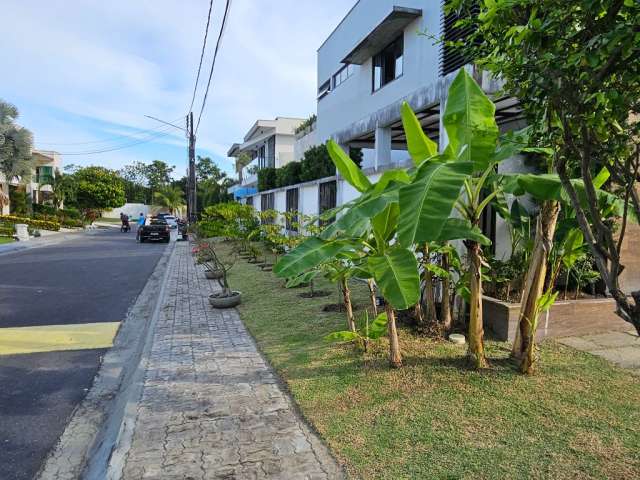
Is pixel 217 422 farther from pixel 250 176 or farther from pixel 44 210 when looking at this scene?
pixel 44 210

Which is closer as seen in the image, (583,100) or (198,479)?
(583,100)

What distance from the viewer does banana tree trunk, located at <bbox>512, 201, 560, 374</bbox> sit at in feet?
13.3

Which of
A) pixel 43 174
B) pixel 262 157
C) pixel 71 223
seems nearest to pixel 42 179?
pixel 43 174

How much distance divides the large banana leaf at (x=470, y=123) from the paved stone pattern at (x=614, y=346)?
110 inches

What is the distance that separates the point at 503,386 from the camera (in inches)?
163

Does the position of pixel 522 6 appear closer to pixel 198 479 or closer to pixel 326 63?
pixel 198 479

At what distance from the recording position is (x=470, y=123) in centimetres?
384

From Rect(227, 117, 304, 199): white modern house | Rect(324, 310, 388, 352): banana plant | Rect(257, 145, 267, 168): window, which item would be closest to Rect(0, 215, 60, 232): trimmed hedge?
Rect(227, 117, 304, 199): white modern house

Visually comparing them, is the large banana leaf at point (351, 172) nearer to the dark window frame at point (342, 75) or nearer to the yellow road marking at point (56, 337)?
the yellow road marking at point (56, 337)

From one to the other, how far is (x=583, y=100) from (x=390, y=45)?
696 inches

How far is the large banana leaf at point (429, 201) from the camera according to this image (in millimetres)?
2635

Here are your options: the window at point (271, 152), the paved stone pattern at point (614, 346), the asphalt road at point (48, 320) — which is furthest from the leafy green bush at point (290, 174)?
the window at point (271, 152)

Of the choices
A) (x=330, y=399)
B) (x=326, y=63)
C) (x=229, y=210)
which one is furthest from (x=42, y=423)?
(x=326, y=63)

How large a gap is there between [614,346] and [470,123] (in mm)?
3450
